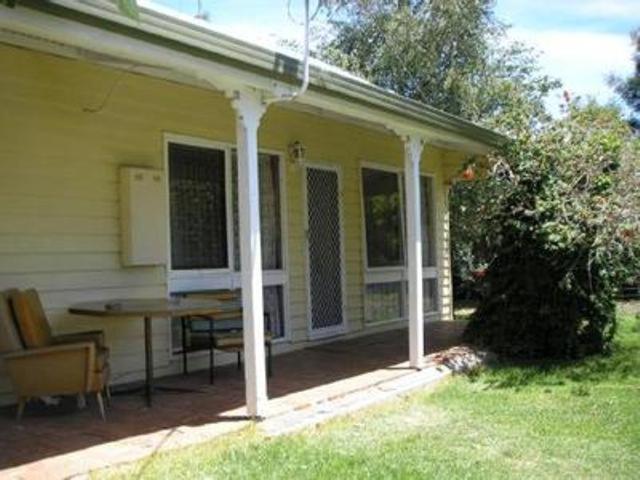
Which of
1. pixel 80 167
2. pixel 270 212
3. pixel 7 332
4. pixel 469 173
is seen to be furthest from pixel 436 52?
pixel 7 332

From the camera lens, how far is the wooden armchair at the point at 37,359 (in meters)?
5.97

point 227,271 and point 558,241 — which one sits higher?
point 558,241

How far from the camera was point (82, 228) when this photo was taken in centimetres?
730

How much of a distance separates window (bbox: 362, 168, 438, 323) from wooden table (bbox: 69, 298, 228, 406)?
4.55 meters

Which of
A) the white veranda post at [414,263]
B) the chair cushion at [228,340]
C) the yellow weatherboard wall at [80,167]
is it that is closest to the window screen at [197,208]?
the yellow weatherboard wall at [80,167]

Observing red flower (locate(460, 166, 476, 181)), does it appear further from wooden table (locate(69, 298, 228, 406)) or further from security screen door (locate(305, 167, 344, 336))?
wooden table (locate(69, 298, 228, 406))

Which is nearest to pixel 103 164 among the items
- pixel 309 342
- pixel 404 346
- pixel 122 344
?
pixel 122 344

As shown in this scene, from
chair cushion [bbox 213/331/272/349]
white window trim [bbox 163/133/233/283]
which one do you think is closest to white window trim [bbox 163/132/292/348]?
white window trim [bbox 163/133/233/283]

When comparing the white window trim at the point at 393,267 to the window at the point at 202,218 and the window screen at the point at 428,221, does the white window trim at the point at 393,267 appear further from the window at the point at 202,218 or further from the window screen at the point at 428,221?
the window at the point at 202,218

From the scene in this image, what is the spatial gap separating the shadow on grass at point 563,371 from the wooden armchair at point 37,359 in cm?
381

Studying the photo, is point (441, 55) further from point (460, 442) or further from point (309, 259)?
point (460, 442)

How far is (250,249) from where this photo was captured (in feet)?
→ 19.9

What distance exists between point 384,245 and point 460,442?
619cm

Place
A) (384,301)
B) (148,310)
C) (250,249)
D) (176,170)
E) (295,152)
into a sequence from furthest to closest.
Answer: (384,301)
(295,152)
(176,170)
(148,310)
(250,249)
